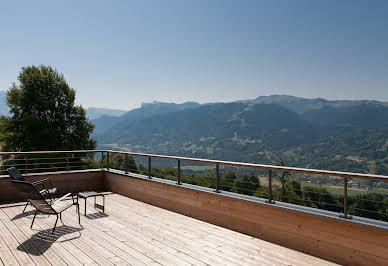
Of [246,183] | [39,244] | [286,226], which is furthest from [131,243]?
[246,183]

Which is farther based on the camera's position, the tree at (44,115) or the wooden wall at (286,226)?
the tree at (44,115)

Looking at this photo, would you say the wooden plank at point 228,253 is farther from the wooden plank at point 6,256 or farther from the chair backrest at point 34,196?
the wooden plank at point 6,256

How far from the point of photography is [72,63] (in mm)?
31078

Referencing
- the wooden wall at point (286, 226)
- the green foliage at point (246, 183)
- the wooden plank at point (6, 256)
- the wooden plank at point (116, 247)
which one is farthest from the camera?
the green foliage at point (246, 183)

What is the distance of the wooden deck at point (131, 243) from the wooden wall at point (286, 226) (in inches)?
5.2

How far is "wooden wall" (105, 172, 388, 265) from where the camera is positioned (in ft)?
9.63

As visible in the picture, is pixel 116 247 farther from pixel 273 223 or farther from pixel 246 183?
pixel 246 183

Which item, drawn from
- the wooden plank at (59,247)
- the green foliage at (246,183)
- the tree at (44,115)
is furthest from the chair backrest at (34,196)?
the tree at (44,115)

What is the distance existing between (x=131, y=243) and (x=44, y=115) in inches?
756

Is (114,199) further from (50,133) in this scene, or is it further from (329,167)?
(329,167)

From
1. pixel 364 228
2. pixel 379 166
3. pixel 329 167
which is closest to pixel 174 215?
pixel 364 228

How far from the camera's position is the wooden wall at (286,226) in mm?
2936

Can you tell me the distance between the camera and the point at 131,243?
→ 3703mm

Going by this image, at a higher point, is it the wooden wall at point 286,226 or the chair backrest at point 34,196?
the chair backrest at point 34,196
